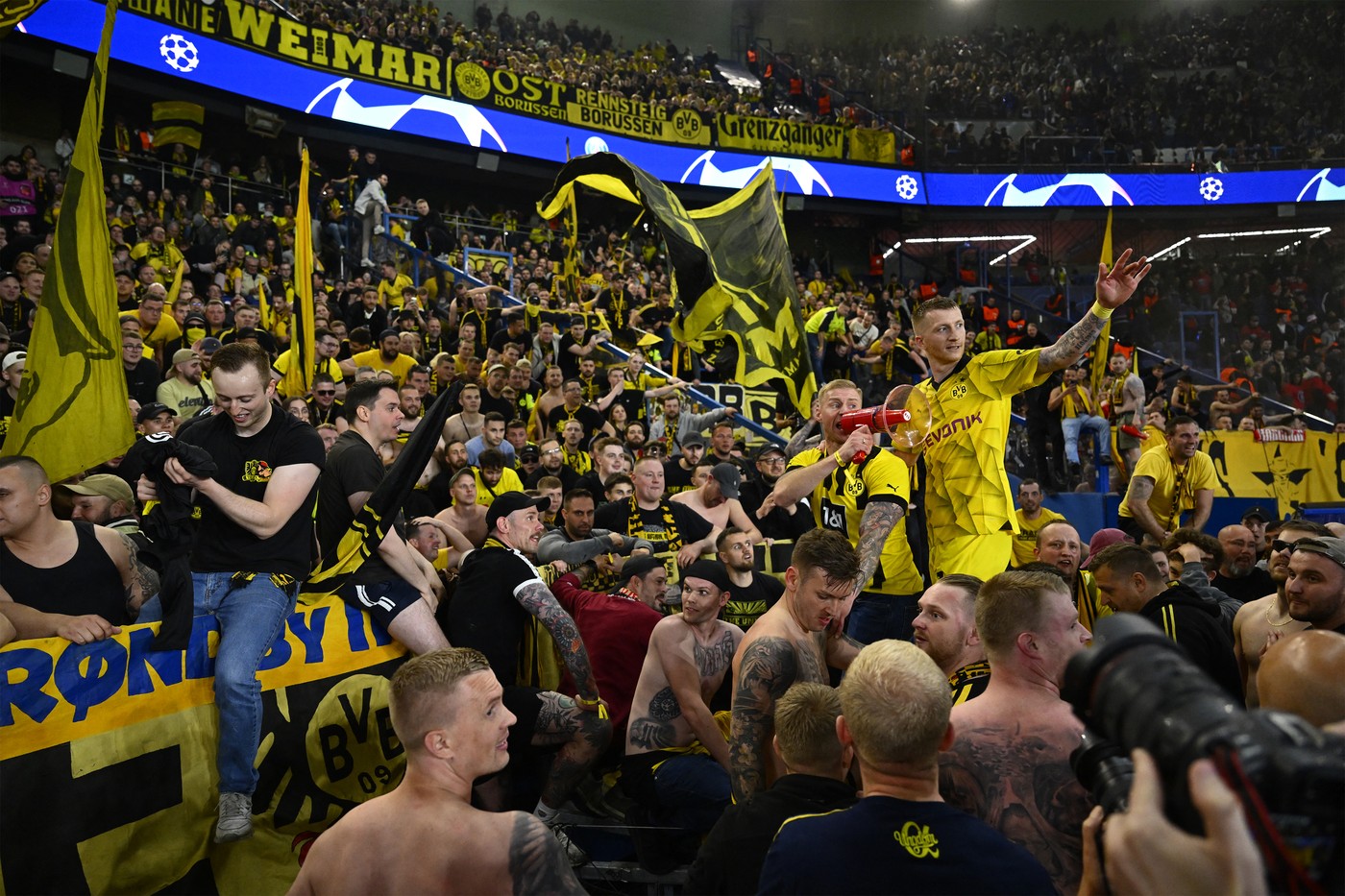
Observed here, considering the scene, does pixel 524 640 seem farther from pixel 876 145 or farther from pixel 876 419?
pixel 876 145

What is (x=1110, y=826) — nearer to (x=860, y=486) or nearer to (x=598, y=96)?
(x=860, y=486)

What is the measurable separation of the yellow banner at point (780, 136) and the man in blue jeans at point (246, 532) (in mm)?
22204

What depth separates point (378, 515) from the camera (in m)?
4.88

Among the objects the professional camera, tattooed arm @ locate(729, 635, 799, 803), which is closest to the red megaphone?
tattooed arm @ locate(729, 635, 799, 803)

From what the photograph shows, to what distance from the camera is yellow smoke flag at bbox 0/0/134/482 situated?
4.80 meters

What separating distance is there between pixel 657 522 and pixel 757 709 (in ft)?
14.4

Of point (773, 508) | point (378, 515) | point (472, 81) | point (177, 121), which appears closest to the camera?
point (378, 515)

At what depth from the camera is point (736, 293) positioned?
1039 cm

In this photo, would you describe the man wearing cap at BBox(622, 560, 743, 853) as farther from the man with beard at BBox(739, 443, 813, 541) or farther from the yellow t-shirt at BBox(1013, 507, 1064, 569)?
the yellow t-shirt at BBox(1013, 507, 1064, 569)

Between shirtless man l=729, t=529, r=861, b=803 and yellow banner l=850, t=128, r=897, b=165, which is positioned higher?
yellow banner l=850, t=128, r=897, b=165

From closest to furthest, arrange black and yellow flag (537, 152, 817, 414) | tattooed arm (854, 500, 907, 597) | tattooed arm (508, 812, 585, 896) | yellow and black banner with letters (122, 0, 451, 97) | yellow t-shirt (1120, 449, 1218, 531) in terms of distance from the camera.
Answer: tattooed arm (508, 812, 585, 896)
tattooed arm (854, 500, 907, 597)
yellow t-shirt (1120, 449, 1218, 531)
black and yellow flag (537, 152, 817, 414)
yellow and black banner with letters (122, 0, 451, 97)

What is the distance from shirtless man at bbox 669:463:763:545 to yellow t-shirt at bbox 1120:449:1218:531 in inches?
139

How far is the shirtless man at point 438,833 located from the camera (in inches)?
95.4

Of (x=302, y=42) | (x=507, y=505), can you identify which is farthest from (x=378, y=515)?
(x=302, y=42)
